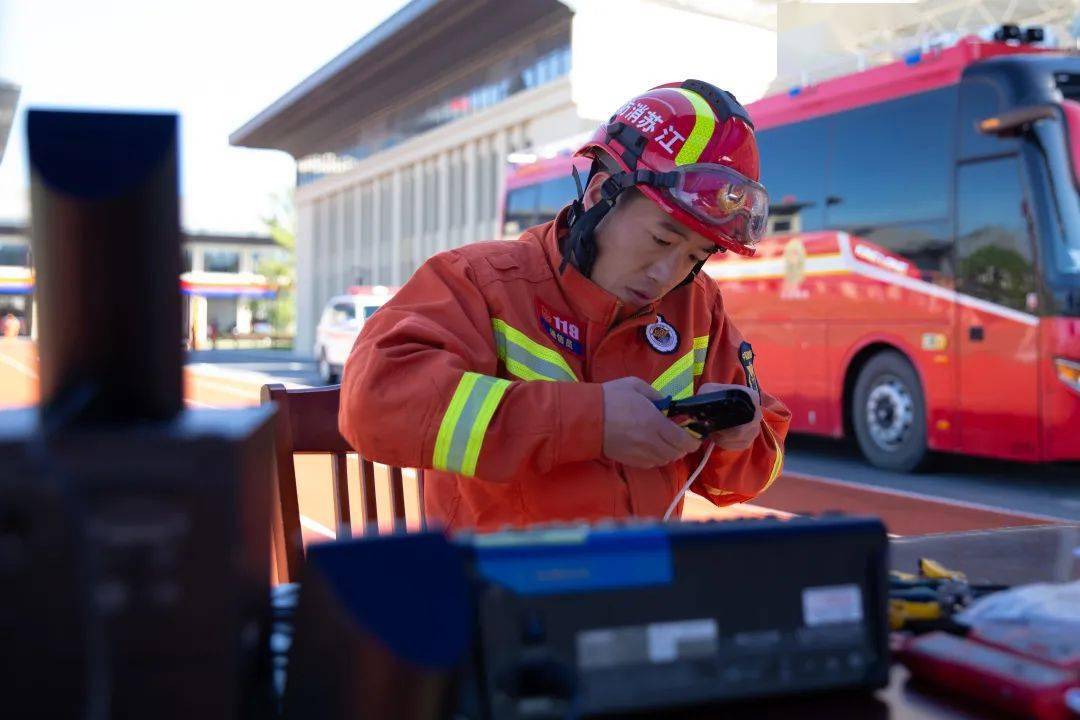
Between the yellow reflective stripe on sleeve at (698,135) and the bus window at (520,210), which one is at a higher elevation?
the bus window at (520,210)

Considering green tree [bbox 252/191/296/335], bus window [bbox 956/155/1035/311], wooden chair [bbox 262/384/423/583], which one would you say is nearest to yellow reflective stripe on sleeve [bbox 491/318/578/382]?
wooden chair [bbox 262/384/423/583]

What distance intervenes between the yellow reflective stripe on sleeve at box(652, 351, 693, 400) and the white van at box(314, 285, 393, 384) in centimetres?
1844

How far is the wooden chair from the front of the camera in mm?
2213

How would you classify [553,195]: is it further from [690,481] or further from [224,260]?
[224,260]

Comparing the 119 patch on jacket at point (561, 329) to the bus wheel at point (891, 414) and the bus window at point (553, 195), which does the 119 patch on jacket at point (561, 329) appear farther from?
the bus window at point (553, 195)

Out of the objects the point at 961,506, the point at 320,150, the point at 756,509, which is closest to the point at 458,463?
the point at 756,509

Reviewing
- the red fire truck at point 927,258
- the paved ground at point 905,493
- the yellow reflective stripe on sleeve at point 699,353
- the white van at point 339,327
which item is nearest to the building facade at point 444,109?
the white van at point 339,327

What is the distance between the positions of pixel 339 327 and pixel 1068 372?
15.5 meters

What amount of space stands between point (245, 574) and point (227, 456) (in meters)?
0.12

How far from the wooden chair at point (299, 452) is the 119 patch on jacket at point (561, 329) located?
0.48 meters

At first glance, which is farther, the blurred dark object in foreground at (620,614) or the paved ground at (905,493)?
the paved ground at (905,493)

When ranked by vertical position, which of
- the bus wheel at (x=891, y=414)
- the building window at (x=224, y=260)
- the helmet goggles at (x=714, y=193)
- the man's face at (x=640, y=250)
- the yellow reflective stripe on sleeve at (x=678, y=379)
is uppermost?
the building window at (x=224, y=260)

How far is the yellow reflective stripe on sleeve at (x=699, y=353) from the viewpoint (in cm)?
219

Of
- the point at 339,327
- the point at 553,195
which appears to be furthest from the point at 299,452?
the point at 339,327
